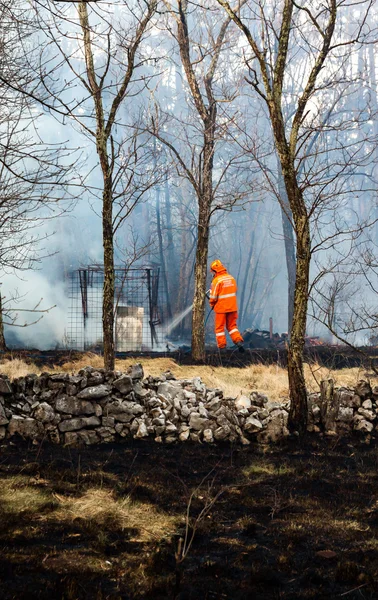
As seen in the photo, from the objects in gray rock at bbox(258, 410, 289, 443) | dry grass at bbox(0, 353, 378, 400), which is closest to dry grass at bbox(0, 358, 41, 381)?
dry grass at bbox(0, 353, 378, 400)

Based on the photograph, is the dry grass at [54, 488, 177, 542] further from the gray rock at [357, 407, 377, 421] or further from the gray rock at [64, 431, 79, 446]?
the gray rock at [357, 407, 377, 421]

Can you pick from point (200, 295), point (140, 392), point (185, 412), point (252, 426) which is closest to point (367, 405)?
point (252, 426)

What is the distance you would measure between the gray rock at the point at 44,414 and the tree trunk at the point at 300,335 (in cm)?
275

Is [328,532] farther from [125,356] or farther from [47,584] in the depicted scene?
[125,356]

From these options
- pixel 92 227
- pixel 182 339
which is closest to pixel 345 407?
pixel 182 339

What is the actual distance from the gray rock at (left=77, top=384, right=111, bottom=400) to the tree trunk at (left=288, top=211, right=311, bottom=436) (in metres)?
2.16

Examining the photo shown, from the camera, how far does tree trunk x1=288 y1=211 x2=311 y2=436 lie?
22.4 ft

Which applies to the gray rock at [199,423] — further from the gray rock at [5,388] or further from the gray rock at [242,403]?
the gray rock at [5,388]

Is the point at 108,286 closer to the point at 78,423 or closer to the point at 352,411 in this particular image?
the point at 78,423

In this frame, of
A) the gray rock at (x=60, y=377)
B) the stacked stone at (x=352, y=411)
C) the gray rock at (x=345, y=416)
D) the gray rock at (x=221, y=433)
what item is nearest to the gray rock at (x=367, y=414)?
the stacked stone at (x=352, y=411)

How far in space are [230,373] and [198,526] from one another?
24.2 feet

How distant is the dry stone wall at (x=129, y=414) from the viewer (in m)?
6.74

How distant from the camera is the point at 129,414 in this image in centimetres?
695

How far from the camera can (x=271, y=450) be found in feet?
21.6
